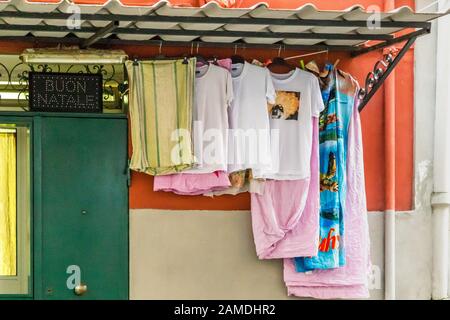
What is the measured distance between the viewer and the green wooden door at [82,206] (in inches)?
259

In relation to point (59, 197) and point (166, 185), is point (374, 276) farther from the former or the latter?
point (59, 197)

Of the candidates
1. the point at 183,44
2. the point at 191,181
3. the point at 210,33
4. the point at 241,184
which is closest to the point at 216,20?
the point at 210,33

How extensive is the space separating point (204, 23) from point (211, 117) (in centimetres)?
88

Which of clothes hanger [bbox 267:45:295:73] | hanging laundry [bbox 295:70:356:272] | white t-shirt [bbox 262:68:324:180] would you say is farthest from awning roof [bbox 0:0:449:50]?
hanging laundry [bbox 295:70:356:272]

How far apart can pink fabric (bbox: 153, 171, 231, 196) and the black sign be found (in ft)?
2.54

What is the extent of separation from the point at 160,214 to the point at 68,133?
100 cm

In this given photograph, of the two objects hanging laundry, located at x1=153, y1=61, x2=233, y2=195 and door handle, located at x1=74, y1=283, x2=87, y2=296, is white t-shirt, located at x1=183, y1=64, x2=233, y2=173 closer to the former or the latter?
hanging laundry, located at x1=153, y1=61, x2=233, y2=195

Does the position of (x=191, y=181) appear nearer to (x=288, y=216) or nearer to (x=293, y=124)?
(x=288, y=216)

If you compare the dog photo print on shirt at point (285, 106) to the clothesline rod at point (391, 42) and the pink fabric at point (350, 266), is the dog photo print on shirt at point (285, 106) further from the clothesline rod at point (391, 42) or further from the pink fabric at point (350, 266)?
the clothesline rod at point (391, 42)

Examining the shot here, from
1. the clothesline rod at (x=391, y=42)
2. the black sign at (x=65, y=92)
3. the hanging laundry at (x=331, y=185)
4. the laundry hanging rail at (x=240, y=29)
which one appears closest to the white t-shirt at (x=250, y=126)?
the laundry hanging rail at (x=240, y=29)

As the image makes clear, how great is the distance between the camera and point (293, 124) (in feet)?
22.2

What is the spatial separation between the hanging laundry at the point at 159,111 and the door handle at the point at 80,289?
103 cm

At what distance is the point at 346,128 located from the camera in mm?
6910
